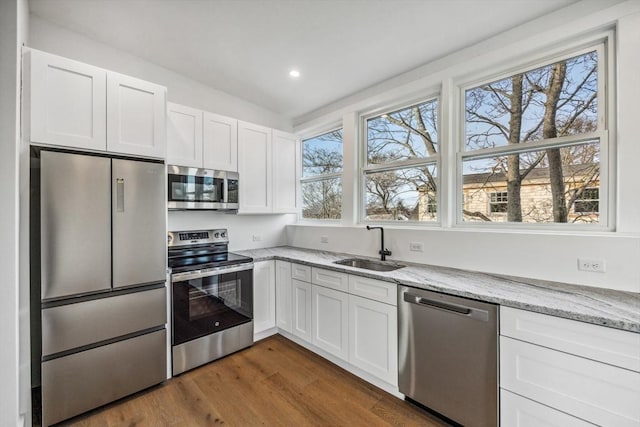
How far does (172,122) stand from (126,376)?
2086 mm

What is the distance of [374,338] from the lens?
208 centimetres

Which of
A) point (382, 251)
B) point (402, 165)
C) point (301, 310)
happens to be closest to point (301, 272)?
point (301, 310)

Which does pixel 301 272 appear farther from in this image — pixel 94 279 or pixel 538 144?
pixel 538 144

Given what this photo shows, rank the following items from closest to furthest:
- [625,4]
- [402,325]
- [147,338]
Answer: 1. [625,4]
2. [402,325]
3. [147,338]

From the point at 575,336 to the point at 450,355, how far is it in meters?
0.64

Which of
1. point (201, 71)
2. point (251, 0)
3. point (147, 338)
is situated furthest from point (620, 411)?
point (201, 71)

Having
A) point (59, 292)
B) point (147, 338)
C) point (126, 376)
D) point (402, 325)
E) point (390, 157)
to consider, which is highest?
point (390, 157)

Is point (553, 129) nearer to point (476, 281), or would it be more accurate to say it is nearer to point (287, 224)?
point (476, 281)

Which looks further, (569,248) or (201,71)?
(201,71)

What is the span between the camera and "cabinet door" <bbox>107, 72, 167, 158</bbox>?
1945 mm

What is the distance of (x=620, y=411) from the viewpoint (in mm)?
1207

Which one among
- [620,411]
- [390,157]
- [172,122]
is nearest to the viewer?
[620,411]

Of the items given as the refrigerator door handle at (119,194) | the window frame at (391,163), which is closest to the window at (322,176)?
the window frame at (391,163)

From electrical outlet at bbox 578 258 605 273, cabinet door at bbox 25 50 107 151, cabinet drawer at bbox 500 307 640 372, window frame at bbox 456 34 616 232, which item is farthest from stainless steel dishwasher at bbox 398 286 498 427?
cabinet door at bbox 25 50 107 151
